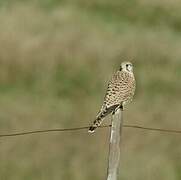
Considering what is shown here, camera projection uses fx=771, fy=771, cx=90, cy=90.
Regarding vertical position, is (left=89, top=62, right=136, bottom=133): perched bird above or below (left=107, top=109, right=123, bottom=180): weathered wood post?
above

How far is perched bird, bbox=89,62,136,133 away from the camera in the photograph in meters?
6.42

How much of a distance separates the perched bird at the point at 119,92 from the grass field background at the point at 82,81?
193 centimetres

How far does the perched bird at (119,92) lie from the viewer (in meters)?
6.42

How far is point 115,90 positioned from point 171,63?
25.0 ft

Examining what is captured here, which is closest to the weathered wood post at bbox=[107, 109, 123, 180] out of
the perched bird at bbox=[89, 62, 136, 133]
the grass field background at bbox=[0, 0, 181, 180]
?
the perched bird at bbox=[89, 62, 136, 133]

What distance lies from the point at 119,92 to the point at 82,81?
634 cm

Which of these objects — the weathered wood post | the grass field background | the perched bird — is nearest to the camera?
the weathered wood post

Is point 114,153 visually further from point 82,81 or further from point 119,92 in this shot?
point 82,81

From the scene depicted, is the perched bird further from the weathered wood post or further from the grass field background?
the grass field background

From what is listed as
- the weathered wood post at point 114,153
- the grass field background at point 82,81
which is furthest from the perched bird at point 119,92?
the grass field background at point 82,81

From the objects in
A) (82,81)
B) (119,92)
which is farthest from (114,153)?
(82,81)

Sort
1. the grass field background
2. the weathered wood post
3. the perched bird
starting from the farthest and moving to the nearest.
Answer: the grass field background < the perched bird < the weathered wood post

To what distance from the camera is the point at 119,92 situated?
6.80 meters

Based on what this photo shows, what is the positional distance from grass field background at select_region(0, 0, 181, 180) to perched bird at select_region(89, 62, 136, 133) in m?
1.93
